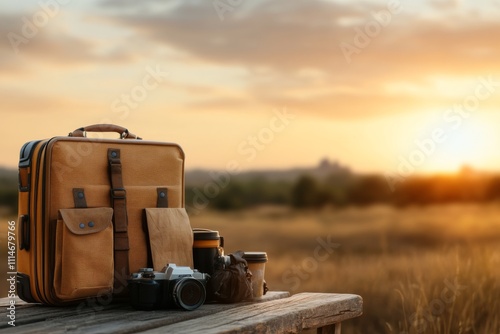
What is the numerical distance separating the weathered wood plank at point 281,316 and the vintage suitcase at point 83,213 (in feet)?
1.65

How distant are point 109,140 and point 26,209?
1.53 feet

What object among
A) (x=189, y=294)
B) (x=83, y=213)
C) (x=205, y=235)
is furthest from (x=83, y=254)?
(x=205, y=235)

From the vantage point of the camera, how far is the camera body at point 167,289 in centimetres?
337

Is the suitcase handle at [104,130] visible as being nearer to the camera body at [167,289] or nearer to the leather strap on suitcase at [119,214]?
the leather strap on suitcase at [119,214]

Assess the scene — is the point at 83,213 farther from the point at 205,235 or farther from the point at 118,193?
the point at 205,235

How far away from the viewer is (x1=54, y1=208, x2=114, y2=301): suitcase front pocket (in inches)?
135

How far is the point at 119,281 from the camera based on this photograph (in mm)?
3615

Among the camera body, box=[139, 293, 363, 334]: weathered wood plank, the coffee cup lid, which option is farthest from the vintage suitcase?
box=[139, 293, 363, 334]: weathered wood plank

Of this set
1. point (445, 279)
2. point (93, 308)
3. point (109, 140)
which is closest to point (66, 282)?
point (93, 308)

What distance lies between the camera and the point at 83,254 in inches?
137

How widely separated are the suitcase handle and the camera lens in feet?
2.76

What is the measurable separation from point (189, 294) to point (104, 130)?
92cm

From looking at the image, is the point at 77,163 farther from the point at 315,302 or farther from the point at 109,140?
the point at 315,302

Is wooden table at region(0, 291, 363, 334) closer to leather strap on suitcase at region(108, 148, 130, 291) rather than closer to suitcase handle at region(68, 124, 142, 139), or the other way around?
leather strap on suitcase at region(108, 148, 130, 291)
